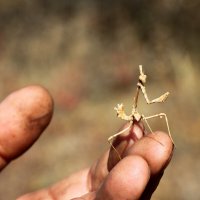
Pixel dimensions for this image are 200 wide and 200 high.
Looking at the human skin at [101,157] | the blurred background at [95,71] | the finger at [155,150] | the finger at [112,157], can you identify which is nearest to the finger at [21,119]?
the human skin at [101,157]

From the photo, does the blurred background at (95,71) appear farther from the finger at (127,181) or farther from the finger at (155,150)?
the finger at (127,181)

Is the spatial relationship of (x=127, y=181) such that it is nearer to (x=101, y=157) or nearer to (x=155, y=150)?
(x=155, y=150)

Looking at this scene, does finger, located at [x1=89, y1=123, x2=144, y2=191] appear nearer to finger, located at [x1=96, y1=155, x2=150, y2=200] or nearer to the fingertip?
the fingertip

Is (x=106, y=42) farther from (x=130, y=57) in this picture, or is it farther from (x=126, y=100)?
(x=126, y=100)

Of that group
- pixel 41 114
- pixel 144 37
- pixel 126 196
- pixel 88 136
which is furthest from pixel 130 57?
pixel 126 196

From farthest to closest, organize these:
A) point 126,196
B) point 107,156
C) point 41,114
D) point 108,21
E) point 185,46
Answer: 1. point 108,21
2. point 185,46
3. point 41,114
4. point 107,156
5. point 126,196

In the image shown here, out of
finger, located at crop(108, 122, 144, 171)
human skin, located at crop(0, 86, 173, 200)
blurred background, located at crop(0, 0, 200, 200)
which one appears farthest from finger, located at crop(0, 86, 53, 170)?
blurred background, located at crop(0, 0, 200, 200)

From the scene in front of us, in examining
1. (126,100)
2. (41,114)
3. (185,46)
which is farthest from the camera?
(185,46)
